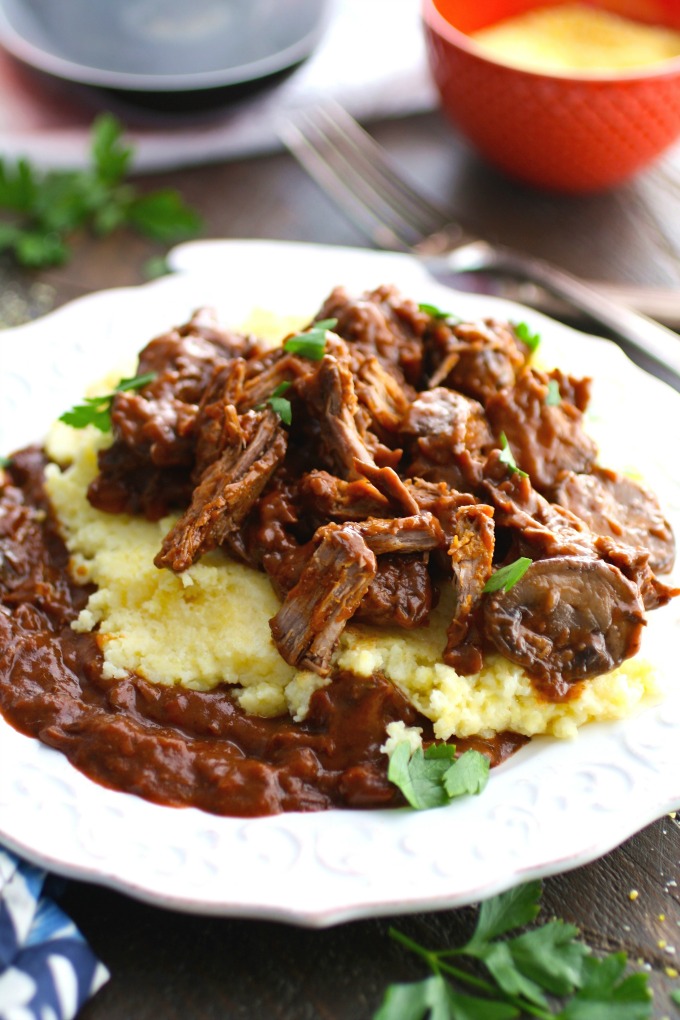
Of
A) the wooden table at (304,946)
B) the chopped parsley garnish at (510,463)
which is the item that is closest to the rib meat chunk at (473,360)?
the chopped parsley garnish at (510,463)

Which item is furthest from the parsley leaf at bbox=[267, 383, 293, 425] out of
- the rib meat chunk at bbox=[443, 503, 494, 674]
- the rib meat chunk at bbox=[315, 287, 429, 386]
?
the rib meat chunk at bbox=[443, 503, 494, 674]

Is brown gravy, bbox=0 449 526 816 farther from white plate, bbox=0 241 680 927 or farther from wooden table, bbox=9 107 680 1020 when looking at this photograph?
wooden table, bbox=9 107 680 1020

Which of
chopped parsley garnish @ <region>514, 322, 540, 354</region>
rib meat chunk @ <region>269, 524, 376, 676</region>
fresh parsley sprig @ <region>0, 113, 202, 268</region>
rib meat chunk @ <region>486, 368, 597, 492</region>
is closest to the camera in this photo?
rib meat chunk @ <region>269, 524, 376, 676</region>

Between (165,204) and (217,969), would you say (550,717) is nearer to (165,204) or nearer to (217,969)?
(217,969)

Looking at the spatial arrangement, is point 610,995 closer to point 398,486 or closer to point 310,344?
point 398,486

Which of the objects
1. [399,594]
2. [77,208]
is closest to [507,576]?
[399,594]

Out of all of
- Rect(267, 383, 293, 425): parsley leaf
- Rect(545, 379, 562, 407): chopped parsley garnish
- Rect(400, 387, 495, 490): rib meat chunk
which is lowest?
Rect(267, 383, 293, 425): parsley leaf

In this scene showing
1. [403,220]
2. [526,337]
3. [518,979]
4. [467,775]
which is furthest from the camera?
[403,220]
